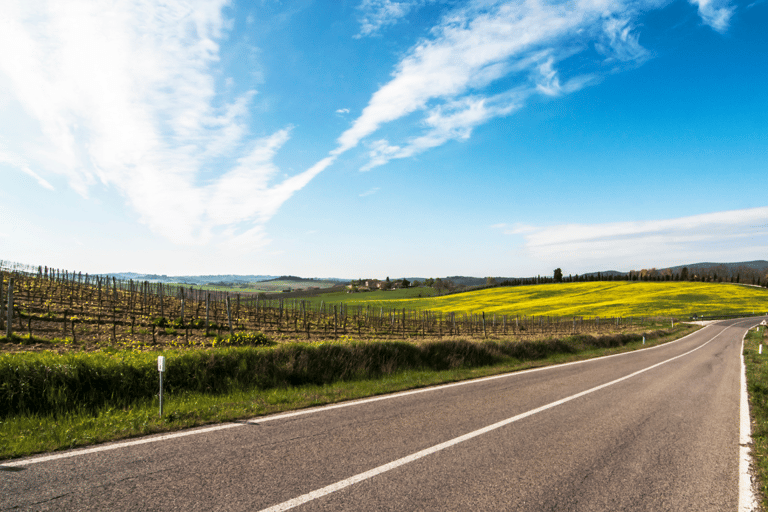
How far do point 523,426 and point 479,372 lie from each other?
650 cm

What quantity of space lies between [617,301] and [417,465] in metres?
86.8

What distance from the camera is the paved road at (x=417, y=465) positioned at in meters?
Result: 4.15

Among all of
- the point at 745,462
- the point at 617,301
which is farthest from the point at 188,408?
the point at 617,301

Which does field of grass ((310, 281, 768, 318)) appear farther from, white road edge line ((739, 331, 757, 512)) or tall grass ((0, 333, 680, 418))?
white road edge line ((739, 331, 757, 512))

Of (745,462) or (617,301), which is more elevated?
(745,462)

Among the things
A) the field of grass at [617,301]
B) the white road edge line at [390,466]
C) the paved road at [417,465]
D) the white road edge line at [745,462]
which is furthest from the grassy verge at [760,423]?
the field of grass at [617,301]

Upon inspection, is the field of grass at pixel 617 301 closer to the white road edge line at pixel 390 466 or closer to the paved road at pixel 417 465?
the paved road at pixel 417 465

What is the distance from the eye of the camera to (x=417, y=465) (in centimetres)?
507

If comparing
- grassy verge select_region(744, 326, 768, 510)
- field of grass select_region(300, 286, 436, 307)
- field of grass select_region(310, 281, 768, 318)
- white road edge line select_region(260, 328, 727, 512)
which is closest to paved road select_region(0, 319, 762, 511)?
white road edge line select_region(260, 328, 727, 512)

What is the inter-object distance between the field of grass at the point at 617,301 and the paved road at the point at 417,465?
6317 centimetres

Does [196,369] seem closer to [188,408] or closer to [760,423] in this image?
[188,408]

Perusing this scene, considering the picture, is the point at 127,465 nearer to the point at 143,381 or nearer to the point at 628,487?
the point at 143,381

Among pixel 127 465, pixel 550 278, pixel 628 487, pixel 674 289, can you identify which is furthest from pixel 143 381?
pixel 550 278

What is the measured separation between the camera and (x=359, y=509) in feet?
12.9
